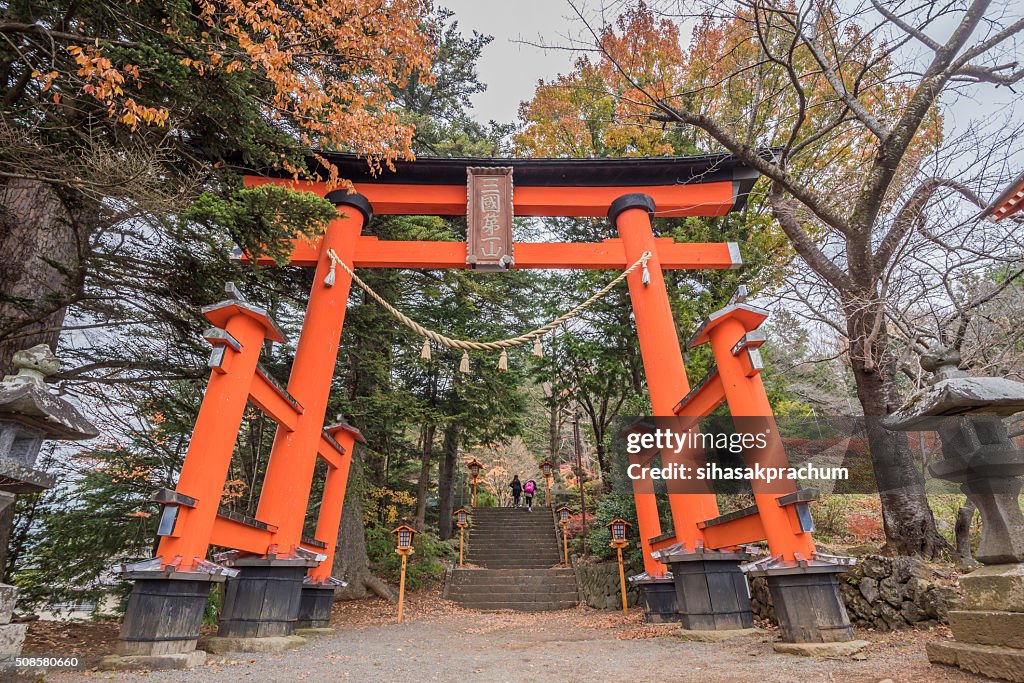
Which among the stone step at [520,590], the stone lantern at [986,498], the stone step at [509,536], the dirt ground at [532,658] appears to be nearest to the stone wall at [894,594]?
the dirt ground at [532,658]

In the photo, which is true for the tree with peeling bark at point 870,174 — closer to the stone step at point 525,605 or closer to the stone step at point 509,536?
the stone step at point 525,605

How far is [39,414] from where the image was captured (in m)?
2.89

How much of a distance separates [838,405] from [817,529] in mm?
6307

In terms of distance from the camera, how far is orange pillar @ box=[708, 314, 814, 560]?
4570mm

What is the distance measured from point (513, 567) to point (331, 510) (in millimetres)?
6836

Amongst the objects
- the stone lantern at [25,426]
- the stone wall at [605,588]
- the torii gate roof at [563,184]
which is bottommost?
the stone wall at [605,588]

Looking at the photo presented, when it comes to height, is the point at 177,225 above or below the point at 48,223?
below

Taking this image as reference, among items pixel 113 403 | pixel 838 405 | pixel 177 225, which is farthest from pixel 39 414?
pixel 838 405

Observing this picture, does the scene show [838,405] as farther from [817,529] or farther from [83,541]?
[83,541]

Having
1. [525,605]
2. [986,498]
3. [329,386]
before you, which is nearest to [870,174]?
[986,498]

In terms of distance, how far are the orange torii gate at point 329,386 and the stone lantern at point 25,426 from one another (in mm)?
1291

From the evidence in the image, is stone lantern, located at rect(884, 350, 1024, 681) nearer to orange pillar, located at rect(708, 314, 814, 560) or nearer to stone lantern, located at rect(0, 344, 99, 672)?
orange pillar, located at rect(708, 314, 814, 560)

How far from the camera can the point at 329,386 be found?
21.4ft

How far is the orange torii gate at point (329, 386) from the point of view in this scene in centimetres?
437
